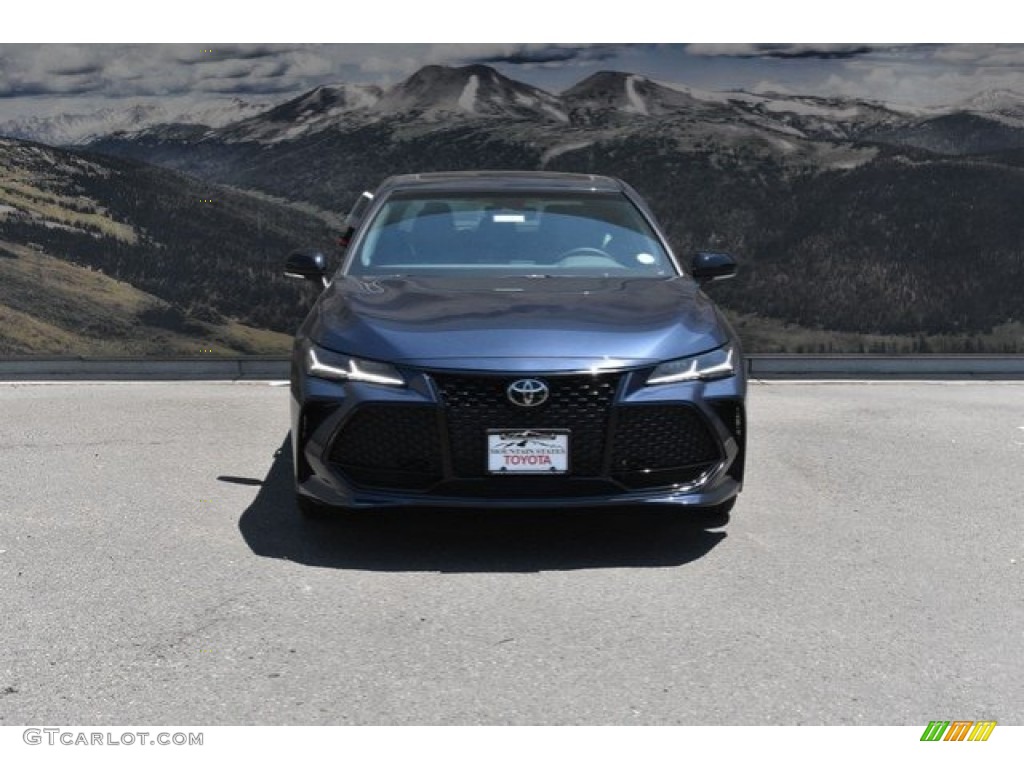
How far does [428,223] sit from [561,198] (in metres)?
0.79

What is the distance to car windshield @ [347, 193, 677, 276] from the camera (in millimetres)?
7277

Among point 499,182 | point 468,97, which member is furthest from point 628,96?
point 499,182

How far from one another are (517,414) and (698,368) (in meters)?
0.80

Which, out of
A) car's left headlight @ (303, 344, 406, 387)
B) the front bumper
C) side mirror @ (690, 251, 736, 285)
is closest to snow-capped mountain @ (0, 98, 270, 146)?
side mirror @ (690, 251, 736, 285)

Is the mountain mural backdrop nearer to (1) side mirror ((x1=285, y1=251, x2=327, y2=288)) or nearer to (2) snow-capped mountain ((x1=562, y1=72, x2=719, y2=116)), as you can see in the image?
(2) snow-capped mountain ((x1=562, y1=72, x2=719, y2=116))

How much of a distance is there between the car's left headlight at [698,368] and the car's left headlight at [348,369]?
1.02 metres

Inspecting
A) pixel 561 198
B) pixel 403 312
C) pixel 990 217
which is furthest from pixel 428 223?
pixel 990 217

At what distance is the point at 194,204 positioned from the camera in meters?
12.1

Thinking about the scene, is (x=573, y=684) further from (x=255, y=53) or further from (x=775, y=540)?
(x=255, y=53)

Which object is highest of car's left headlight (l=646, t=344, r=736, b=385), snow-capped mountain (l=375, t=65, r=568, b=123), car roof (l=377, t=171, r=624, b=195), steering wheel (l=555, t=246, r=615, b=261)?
car roof (l=377, t=171, r=624, b=195)

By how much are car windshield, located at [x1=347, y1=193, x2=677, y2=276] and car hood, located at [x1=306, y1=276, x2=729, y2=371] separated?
42 centimetres
